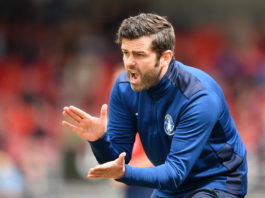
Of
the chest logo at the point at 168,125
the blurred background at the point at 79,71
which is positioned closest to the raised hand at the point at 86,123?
the chest logo at the point at 168,125

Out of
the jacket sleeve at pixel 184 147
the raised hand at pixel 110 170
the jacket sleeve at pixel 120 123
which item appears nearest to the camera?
the raised hand at pixel 110 170

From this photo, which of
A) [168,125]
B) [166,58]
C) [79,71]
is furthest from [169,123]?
[79,71]

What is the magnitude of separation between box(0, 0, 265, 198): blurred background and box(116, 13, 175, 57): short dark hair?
4.80 m

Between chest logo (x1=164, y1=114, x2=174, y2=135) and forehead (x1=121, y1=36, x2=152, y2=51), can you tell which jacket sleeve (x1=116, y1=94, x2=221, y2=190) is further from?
forehead (x1=121, y1=36, x2=152, y2=51)

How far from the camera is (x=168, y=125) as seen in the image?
325 cm

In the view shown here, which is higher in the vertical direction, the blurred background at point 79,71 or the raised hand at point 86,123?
the raised hand at point 86,123

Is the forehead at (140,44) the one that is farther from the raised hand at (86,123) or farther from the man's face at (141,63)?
the raised hand at (86,123)

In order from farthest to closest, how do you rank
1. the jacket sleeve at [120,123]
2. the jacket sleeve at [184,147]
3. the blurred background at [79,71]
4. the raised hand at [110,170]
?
1. the blurred background at [79,71]
2. the jacket sleeve at [120,123]
3. the jacket sleeve at [184,147]
4. the raised hand at [110,170]

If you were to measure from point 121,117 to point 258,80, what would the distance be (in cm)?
622

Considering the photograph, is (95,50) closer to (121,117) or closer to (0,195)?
(0,195)

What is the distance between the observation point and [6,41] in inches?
407

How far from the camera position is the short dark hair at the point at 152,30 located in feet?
10.3

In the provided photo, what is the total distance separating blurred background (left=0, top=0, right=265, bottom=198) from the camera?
26.1 feet

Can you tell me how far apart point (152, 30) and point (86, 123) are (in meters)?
0.69
